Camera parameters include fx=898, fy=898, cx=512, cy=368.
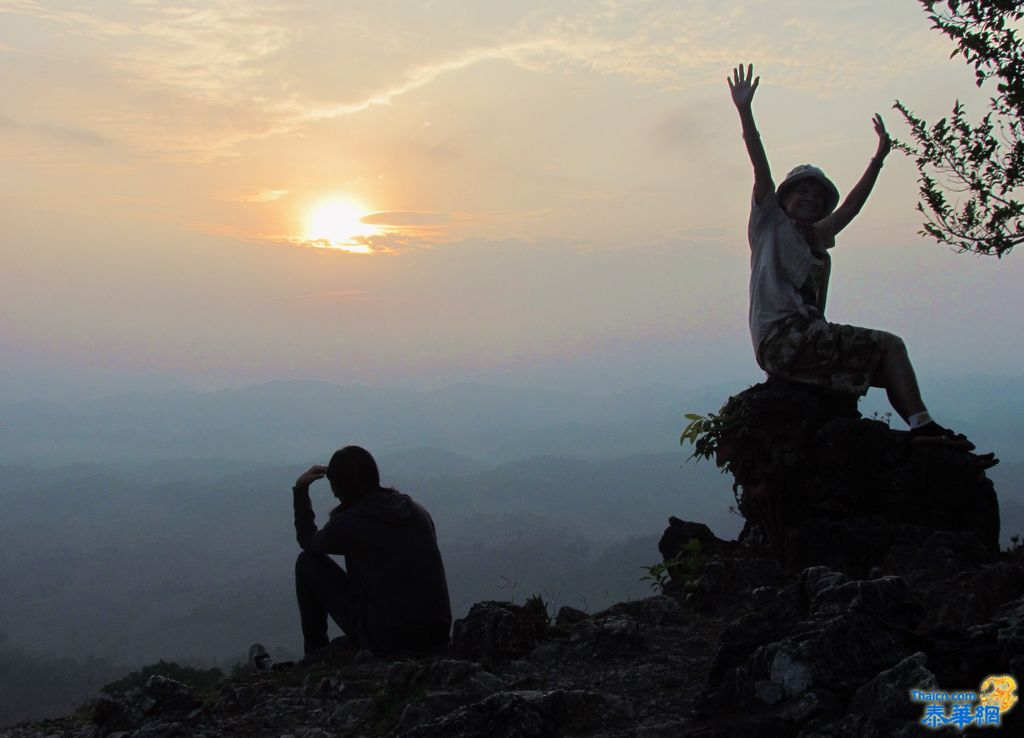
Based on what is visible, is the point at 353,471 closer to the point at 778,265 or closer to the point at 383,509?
the point at 383,509

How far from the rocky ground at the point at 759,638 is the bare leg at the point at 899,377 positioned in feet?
1.25

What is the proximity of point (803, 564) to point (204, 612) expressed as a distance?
607ft

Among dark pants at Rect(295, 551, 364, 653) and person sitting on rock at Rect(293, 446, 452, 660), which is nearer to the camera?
person sitting on rock at Rect(293, 446, 452, 660)

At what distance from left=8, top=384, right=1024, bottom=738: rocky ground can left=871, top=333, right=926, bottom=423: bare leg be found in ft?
1.25

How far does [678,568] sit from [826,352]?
2.75 meters

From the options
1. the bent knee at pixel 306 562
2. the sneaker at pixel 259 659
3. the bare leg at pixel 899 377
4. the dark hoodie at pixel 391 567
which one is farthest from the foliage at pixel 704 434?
the sneaker at pixel 259 659

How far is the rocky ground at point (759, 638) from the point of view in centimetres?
475

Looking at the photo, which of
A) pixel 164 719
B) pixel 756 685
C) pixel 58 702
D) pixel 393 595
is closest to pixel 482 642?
pixel 393 595

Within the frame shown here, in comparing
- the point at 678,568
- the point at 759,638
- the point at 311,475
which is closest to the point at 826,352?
the point at 678,568

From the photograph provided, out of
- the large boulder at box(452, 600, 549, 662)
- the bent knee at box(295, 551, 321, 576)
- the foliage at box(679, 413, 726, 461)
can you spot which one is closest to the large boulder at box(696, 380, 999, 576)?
the foliage at box(679, 413, 726, 461)

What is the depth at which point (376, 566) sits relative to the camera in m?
7.53

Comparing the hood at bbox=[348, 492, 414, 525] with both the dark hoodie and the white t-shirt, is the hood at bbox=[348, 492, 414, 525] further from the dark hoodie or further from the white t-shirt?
the white t-shirt

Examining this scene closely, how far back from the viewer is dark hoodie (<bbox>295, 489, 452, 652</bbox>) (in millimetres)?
7520

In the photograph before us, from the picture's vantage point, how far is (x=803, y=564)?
8508mm
